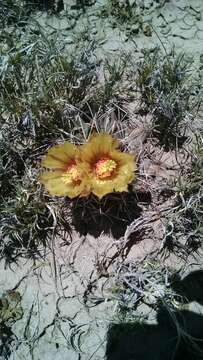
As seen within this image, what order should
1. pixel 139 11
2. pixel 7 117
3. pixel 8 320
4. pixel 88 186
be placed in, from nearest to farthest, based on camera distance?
pixel 88 186, pixel 8 320, pixel 7 117, pixel 139 11

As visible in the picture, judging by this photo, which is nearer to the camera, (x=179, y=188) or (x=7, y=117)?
(x=179, y=188)

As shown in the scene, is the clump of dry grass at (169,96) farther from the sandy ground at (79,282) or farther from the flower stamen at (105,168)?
the flower stamen at (105,168)

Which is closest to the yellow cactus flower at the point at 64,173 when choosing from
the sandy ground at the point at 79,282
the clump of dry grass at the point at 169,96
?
the sandy ground at the point at 79,282

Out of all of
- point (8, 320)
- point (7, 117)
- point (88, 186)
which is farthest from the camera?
point (7, 117)

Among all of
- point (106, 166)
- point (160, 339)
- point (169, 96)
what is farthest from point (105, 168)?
point (160, 339)

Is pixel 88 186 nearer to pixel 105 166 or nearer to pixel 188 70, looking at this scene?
pixel 105 166

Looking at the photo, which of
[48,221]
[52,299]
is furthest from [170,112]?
[52,299]

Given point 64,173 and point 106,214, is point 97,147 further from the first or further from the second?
point 106,214
